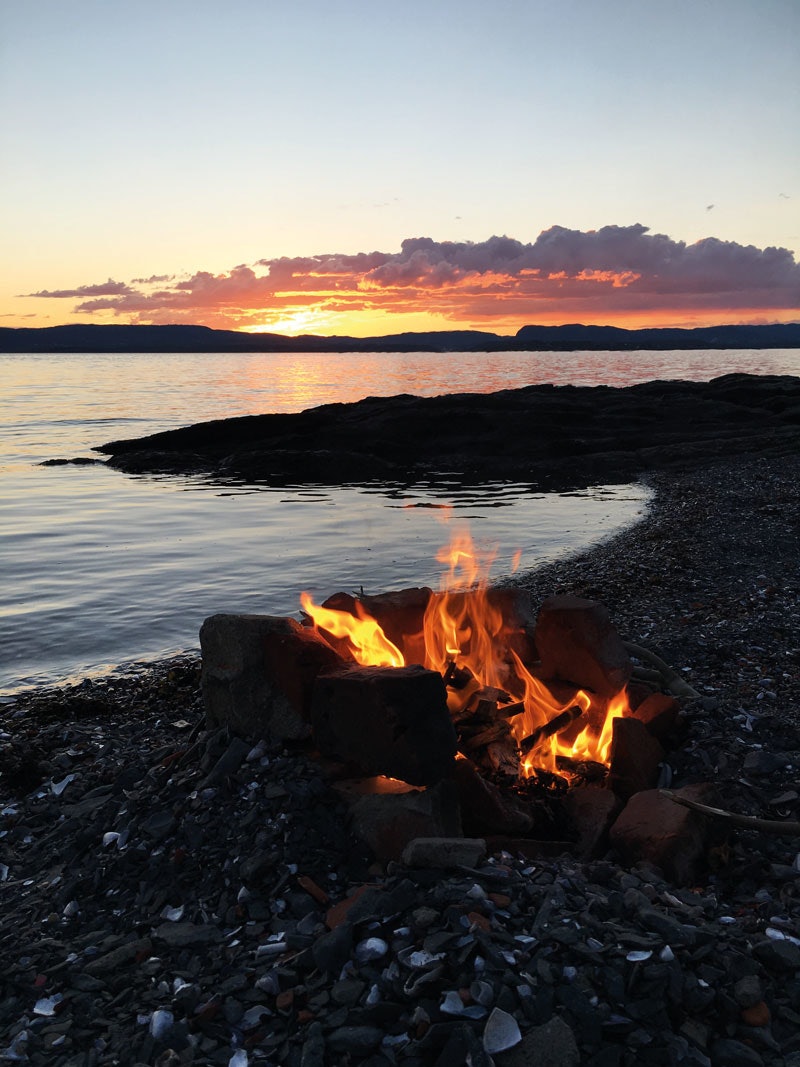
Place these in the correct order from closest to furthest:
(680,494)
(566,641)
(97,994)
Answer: (97,994) → (566,641) → (680,494)

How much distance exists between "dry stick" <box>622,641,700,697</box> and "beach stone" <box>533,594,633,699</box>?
0.55m

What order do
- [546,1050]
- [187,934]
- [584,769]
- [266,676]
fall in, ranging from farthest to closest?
1. [584,769]
2. [266,676]
3. [187,934]
4. [546,1050]

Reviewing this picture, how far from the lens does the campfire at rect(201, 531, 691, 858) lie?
→ 5840 millimetres

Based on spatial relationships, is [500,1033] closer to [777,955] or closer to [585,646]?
[777,955]

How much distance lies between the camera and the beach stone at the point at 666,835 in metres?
5.57

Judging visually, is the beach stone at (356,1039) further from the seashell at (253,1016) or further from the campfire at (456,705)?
the campfire at (456,705)

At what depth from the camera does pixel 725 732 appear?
7.04 meters

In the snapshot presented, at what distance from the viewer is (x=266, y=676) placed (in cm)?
648

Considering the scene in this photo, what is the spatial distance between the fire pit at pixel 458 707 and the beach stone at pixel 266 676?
11 mm

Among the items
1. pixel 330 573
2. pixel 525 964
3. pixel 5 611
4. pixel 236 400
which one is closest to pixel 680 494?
pixel 330 573

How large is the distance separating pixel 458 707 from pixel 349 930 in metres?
2.62

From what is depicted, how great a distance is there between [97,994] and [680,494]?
25921 mm

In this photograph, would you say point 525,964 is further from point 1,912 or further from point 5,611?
point 5,611

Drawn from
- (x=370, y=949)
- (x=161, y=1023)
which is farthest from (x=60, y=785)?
(x=370, y=949)
